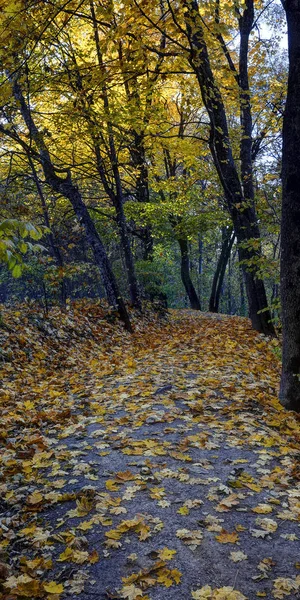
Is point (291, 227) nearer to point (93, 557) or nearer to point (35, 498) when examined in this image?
point (35, 498)

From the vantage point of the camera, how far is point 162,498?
13.4 ft

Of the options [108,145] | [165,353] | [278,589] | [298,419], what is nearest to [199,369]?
[165,353]

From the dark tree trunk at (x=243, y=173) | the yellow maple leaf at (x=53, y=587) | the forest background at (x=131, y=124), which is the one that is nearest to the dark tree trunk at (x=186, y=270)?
the forest background at (x=131, y=124)

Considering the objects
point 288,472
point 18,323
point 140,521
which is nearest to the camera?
point 140,521

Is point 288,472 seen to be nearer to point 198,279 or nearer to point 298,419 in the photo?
A: point 298,419

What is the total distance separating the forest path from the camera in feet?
10.1

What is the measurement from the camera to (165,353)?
35.5ft

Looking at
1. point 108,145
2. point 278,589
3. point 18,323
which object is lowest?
point 278,589

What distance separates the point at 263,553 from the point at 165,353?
7476 millimetres

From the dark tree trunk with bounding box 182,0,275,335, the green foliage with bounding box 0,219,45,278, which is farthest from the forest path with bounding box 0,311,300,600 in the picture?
the dark tree trunk with bounding box 182,0,275,335

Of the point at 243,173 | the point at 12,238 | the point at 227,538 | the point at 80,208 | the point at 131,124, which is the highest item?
the point at 131,124

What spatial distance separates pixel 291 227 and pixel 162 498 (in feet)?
12.6

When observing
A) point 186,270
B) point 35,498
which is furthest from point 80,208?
point 186,270

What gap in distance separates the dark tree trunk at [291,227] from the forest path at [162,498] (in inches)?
24.0
